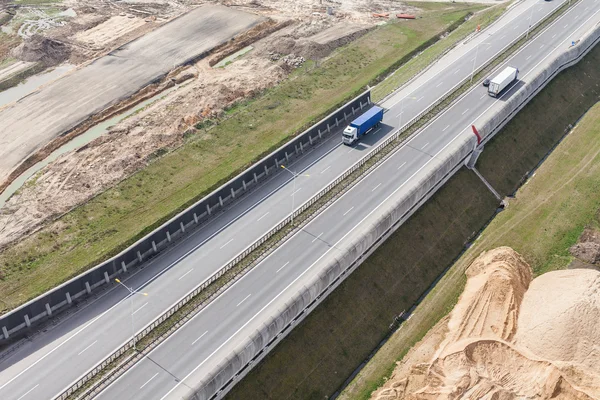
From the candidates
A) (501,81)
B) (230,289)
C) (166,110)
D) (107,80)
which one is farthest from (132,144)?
(501,81)

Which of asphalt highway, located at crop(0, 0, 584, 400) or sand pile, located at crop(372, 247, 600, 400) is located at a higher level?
Result: asphalt highway, located at crop(0, 0, 584, 400)

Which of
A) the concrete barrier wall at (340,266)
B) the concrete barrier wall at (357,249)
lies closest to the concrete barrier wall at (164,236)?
the concrete barrier wall at (340,266)

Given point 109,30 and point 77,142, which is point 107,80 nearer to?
point 77,142

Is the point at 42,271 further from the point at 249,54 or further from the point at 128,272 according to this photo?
the point at 249,54

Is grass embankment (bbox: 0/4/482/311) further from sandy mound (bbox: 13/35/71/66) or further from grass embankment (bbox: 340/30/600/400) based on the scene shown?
sandy mound (bbox: 13/35/71/66)

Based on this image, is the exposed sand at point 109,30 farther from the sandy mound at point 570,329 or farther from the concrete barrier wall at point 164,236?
the sandy mound at point 570,329

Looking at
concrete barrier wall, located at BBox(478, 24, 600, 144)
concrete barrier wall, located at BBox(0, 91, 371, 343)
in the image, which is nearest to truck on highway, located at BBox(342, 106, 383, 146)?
concrete barrier wall, located at BBox(0, 91, 371, 343)

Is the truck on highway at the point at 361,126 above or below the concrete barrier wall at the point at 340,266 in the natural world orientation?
above
